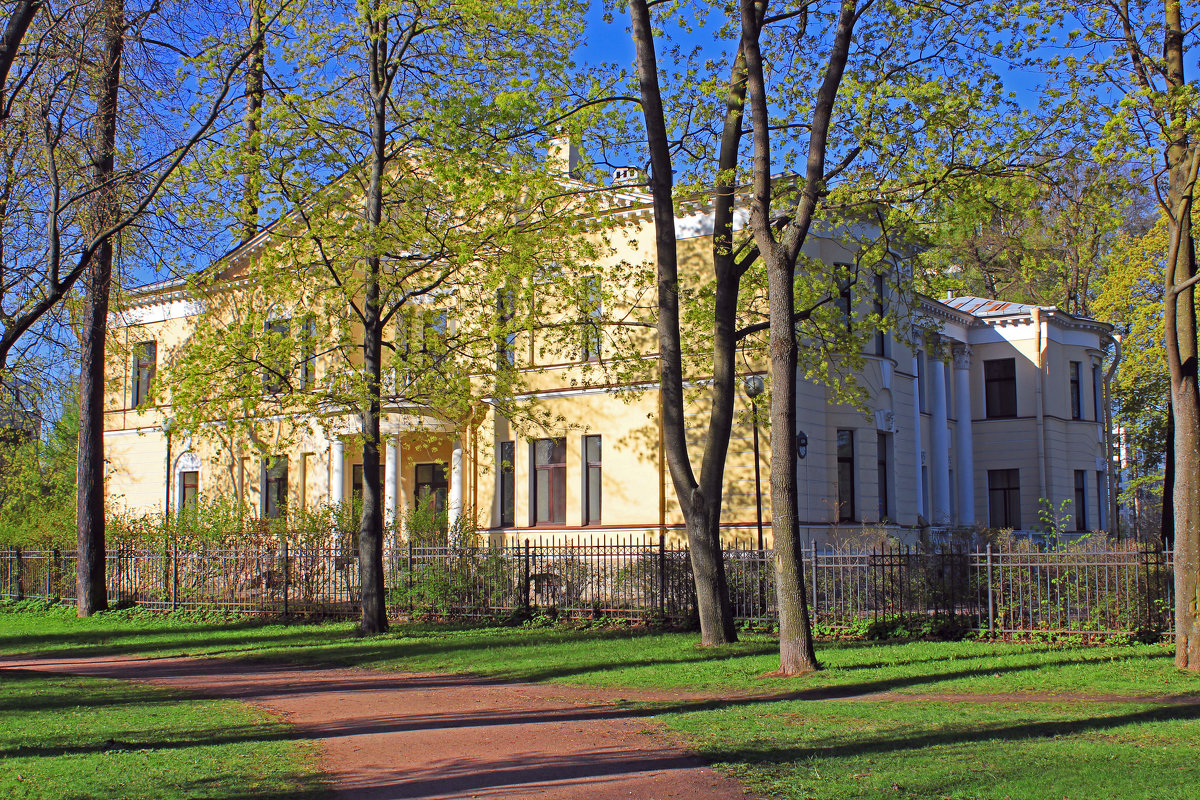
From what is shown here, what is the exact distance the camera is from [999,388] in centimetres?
3803

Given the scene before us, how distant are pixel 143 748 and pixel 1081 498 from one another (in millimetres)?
36404

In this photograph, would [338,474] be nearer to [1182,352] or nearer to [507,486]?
[507,486]

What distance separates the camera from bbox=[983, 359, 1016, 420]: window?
37719 millimetres

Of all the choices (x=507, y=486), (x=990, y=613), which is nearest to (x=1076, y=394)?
(x=507, y=486)

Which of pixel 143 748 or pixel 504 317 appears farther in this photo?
pixel 504 317

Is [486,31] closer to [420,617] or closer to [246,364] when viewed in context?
[246,364]

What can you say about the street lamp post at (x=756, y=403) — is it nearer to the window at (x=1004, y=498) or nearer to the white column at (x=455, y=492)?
the white column at (x=455, y=492)

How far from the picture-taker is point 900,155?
16.2 metres

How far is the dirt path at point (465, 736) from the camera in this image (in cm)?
740

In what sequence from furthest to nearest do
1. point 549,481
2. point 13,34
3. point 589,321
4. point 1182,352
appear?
point 549,481, point 589,321, point 1182,352, point 13,34

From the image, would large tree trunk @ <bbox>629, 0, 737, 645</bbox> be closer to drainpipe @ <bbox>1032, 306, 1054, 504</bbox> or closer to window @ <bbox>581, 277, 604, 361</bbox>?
window @ <bbox>581, 277, 604, 361</bbox>

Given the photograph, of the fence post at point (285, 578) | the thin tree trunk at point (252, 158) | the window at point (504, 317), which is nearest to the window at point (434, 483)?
the fence post at point (285, 578)

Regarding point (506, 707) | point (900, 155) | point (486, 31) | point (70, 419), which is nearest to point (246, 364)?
point (486, 31)

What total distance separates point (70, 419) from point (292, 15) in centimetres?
2666
